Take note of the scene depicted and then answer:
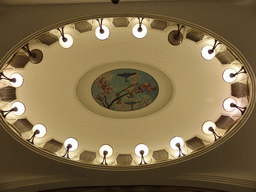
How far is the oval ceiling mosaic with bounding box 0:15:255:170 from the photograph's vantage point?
21.6 ft

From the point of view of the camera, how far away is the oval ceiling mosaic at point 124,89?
310 inches

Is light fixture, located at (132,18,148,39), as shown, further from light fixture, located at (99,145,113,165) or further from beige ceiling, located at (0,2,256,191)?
light fixture, located at (99,145,113,165)

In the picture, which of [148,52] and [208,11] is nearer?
[208,11]

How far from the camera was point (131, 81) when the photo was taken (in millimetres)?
7961

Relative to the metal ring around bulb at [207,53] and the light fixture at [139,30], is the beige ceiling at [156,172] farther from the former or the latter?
the light fixture at [139,30]

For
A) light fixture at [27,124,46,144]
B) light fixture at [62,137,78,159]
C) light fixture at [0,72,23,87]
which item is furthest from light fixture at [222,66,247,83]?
light fixture at [0,72,23,87]

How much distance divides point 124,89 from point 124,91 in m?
0.06

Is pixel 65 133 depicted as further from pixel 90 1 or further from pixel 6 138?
pixel 90 1

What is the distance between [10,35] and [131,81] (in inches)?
132

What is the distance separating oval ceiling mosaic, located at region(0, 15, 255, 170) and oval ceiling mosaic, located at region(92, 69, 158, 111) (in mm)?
28

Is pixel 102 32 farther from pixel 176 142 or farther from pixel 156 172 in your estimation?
pixel 156 172

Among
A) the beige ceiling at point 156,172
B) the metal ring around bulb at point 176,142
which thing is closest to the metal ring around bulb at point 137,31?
the beige ceiling at point 156,172

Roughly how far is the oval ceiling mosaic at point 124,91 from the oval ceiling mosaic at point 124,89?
0.03 metres

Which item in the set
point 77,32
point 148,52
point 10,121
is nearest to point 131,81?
point 148,52
